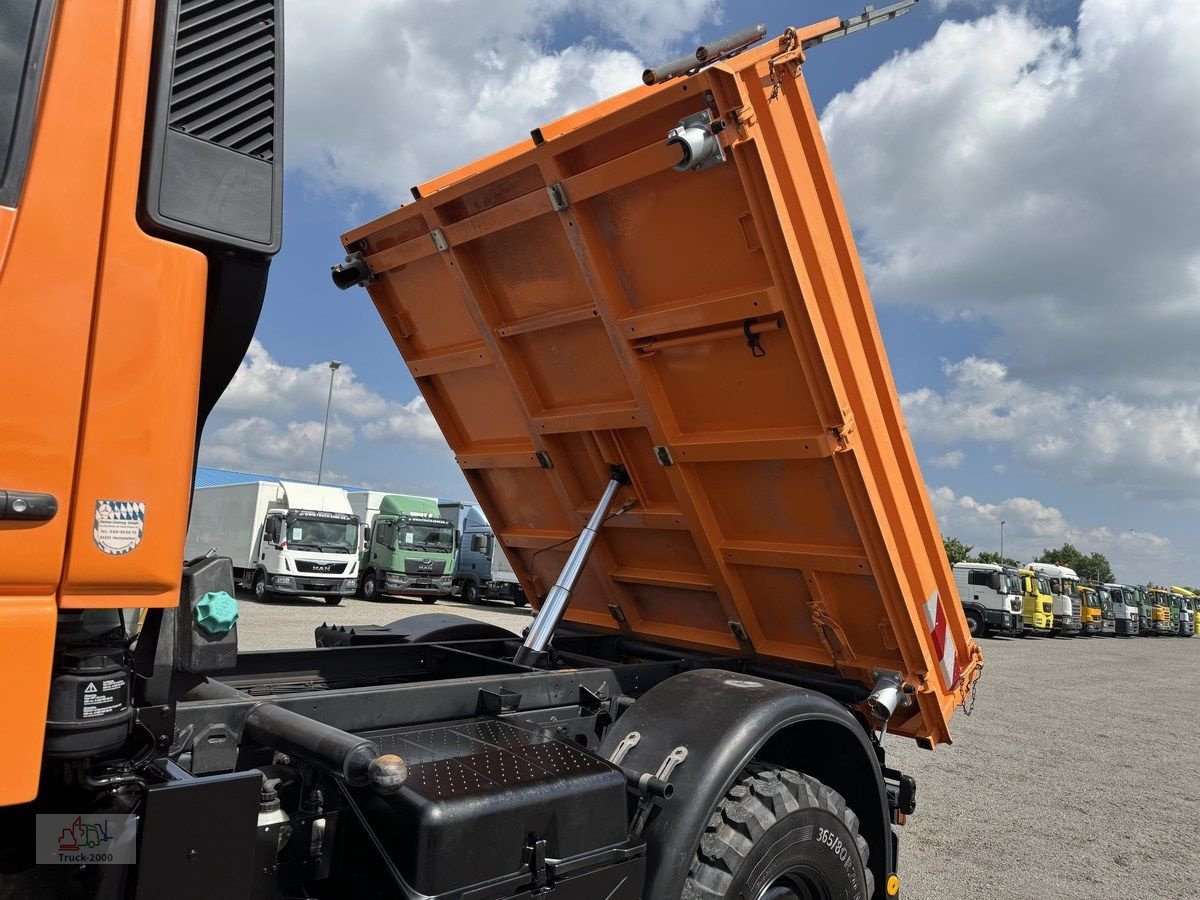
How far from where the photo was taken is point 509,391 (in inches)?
180

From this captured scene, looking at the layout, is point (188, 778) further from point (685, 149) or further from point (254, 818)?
point (685, 149)

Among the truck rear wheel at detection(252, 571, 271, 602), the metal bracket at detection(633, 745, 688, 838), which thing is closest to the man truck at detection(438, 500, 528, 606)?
the truck rear wheel at detection(252, 571, 271, 602)

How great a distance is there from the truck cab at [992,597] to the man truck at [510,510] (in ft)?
91.1

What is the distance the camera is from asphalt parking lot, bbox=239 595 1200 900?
16.9 ft

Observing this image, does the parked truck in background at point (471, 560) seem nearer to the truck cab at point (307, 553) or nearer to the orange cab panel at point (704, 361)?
the truck cab at point (307, 553)

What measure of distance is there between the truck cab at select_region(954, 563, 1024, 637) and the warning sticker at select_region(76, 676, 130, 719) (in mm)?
30771

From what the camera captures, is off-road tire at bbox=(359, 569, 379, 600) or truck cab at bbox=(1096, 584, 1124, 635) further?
truck cab at bbox=(1096, 584, 1124, 635)

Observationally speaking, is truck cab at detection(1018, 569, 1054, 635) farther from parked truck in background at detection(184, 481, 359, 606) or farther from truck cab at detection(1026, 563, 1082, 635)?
parked truck in background at detection(184, 481, 359, 606)

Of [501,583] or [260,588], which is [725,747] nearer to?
[260,588]

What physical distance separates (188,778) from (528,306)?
2769mm

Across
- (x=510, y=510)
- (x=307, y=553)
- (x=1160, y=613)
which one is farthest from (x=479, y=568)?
(x=1160, y=613)

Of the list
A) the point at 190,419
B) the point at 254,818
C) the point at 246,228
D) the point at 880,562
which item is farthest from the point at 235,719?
the point at 880,562

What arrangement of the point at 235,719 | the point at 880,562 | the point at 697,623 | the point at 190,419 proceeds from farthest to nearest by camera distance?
the point at 697,623
the point at 880,562
the point at 235,719
the point at 190,419

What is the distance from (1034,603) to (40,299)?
35114 millimetres
